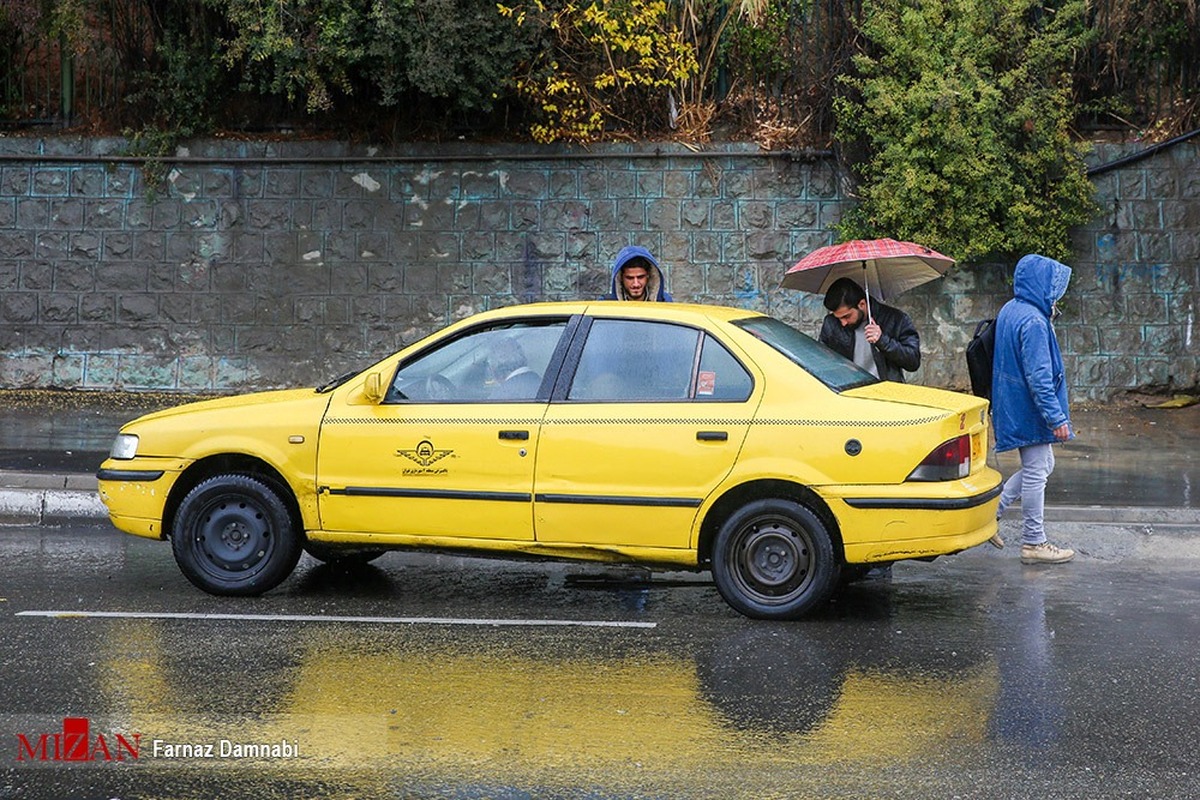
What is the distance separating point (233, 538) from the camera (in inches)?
306

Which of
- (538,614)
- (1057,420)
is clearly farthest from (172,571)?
(1057,420)

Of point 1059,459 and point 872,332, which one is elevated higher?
point 872,332

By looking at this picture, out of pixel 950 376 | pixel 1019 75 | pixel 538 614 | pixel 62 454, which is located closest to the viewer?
pixel 538 614

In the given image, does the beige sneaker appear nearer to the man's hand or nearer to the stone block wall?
the man's hand

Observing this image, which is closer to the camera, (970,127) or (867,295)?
(867,295)

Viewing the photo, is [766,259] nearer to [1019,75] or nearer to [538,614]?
[1019,75]

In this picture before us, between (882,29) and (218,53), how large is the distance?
21.5ft

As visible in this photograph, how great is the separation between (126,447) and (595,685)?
10.6ft

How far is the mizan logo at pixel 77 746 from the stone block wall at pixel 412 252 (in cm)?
955

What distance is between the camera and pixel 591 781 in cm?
488

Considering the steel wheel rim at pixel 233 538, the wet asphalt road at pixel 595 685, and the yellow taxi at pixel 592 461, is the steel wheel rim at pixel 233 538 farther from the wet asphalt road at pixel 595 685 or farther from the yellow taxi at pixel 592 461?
the wet asphalt road at pixel 595 685

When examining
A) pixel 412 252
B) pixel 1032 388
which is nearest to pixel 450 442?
pixel 1032 388

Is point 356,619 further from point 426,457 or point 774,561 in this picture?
point 774,561

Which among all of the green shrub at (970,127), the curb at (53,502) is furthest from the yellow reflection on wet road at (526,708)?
the green shrub at (970,127)
